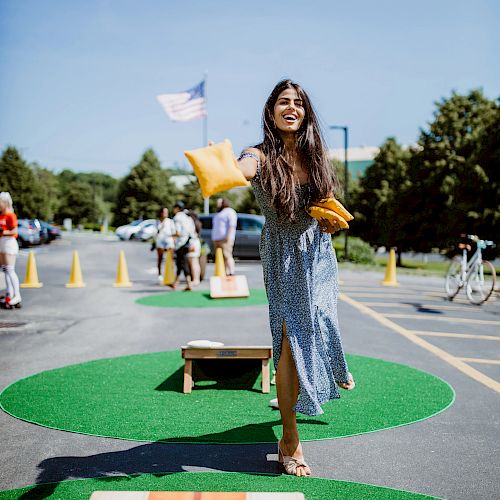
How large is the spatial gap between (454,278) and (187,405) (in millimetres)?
9537

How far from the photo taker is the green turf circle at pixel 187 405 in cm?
443

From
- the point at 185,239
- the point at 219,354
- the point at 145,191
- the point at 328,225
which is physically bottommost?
the point at 219,354

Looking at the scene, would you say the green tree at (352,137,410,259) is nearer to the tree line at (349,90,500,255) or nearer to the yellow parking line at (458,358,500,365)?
the tree line at (349,90,500,255)

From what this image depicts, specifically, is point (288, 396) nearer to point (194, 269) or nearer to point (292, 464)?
point (292, 464)

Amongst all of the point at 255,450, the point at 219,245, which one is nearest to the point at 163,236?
the point at 219,245

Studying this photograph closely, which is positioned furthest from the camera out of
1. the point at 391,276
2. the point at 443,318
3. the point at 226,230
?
the point at 391,276

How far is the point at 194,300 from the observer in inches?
481

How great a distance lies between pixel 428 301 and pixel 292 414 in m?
10.0

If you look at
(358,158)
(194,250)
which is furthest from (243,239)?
(358,158)

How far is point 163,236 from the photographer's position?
15836 millimetres

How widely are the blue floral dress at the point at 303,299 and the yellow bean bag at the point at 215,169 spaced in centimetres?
40

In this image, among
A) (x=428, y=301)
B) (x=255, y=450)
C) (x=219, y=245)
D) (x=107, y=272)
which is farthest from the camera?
(x=107, y=272)

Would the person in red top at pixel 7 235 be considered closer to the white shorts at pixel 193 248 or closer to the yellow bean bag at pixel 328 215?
the white shorts at pixel 193 248

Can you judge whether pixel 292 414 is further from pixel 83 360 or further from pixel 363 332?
pixel 363 332
